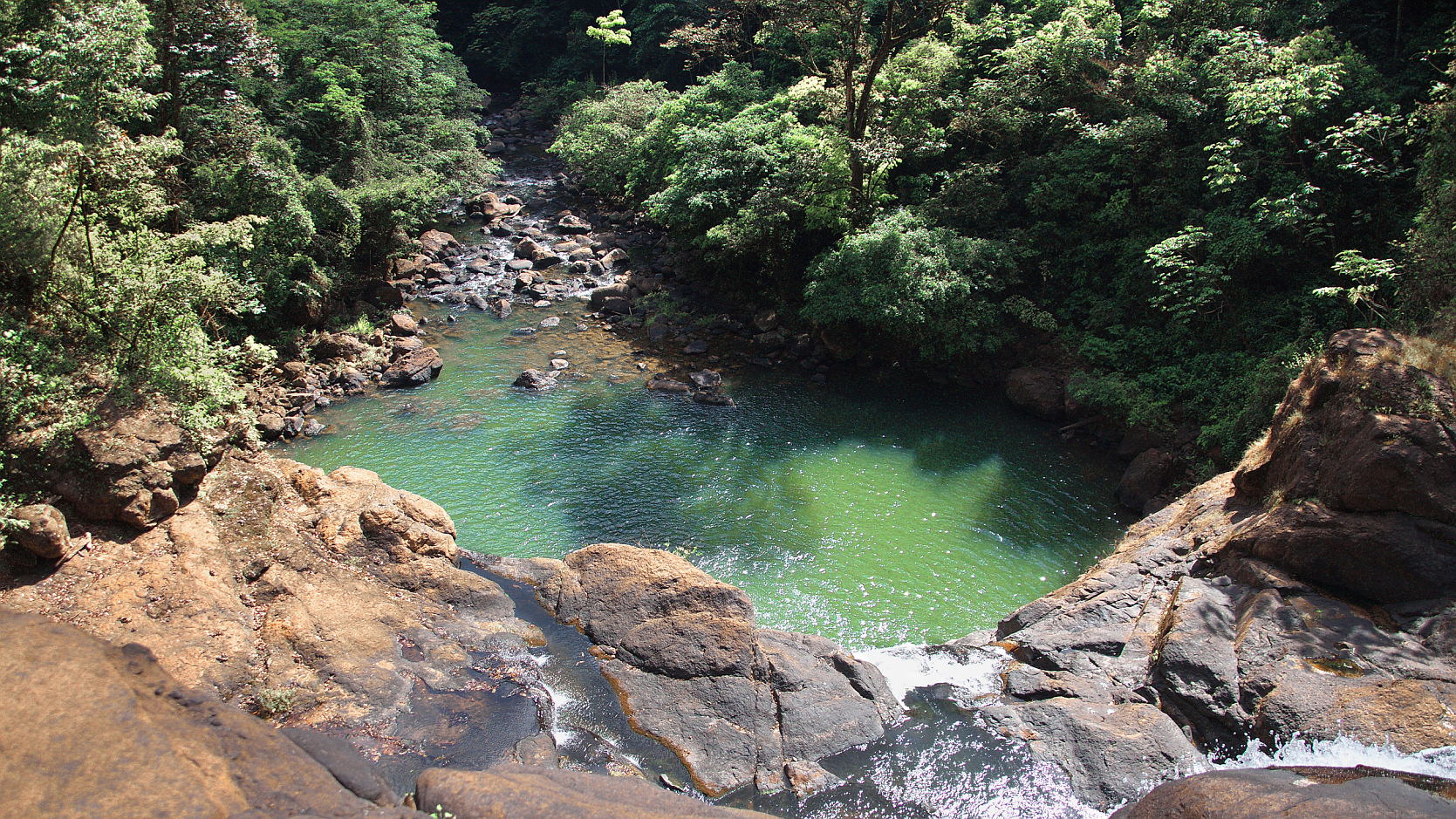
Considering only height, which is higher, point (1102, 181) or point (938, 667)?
point (1102, 181)

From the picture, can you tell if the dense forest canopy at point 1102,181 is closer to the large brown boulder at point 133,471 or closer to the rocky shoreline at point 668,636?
the rocky shoreline at point 668,636

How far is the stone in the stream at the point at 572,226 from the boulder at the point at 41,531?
23971 mm

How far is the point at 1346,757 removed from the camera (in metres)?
8.16

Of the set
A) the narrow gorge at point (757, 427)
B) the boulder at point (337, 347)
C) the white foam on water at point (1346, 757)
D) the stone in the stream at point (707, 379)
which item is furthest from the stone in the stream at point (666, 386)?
the white foam on water at point (1346, 757)

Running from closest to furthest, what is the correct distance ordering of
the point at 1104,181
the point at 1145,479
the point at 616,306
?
the point at 1145,479 → the point at 1104,181 → the point at 616,306

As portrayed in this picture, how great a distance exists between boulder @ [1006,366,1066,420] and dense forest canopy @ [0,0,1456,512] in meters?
0.82

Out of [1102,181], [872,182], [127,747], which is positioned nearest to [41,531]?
[127,747]

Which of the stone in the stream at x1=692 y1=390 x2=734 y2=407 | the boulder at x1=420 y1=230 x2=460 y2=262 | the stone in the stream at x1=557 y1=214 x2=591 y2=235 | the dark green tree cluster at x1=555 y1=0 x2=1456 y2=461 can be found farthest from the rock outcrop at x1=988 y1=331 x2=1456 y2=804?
the stone in the stream at x1=557 y1=214 x2=591 y2=235

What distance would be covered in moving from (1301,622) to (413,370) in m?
19.7

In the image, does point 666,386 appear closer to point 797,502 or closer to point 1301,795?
point 797,502

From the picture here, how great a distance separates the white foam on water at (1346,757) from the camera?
7.69 meters

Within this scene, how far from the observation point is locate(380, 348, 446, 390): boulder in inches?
813

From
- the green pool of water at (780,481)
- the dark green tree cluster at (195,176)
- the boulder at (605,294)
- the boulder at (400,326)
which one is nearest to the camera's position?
the dark green tree cluster at (195,176)

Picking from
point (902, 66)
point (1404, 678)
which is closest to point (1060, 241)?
point (902, 66)
